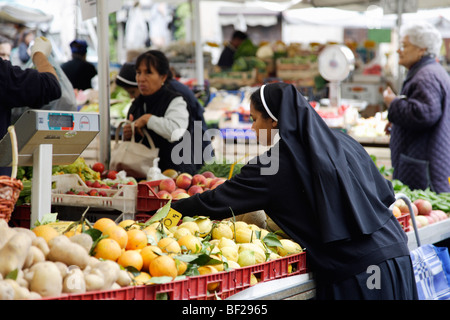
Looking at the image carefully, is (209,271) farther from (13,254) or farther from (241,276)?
(13,254)

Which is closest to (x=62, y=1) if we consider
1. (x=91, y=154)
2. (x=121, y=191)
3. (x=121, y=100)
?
(x=121, y=100)

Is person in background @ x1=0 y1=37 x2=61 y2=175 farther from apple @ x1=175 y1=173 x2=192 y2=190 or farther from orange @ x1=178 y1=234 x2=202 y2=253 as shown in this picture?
orange @ x1=178 y1=234 x2=202 y2=253

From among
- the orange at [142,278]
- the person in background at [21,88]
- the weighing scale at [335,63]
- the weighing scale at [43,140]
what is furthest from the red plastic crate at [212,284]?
the weighing scale at [335,63]

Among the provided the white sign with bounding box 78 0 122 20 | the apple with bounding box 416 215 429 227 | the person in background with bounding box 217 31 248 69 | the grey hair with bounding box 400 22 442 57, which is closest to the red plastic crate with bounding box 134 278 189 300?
the apple with bounding box 416 215 429 227

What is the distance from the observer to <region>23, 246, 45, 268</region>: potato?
2.04 meters

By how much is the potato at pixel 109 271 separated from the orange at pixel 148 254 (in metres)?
0.24

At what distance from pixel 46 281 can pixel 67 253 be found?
0.19m

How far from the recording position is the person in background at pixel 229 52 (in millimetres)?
11664

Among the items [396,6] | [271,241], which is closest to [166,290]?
[271,241]

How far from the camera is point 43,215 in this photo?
2822 mm

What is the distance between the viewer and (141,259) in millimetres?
2395

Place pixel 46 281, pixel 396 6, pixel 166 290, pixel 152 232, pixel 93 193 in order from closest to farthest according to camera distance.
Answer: pixel 46 281
pixel 166 290
pixel 152 232
pixel 93 193
pixel 396 6

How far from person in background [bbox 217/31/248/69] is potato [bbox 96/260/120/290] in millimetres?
9414

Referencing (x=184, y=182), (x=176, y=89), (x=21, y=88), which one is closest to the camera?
(x=21, y=88)
